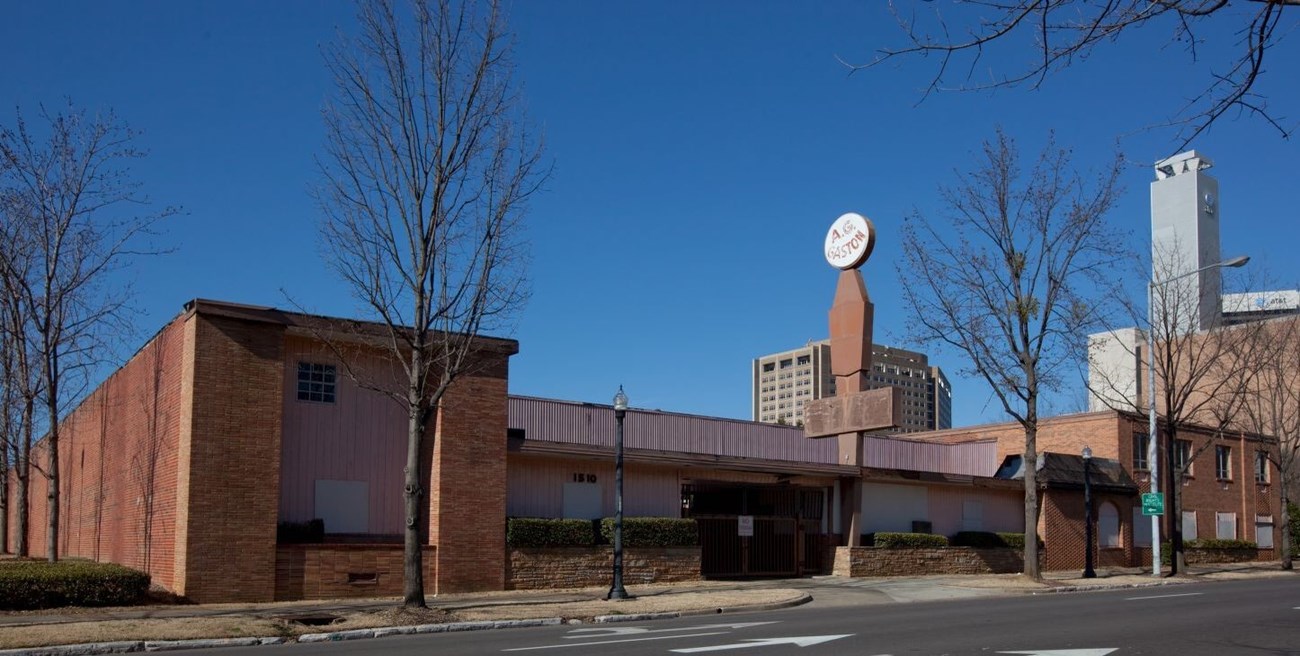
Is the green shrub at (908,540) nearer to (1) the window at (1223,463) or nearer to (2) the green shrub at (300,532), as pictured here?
(2) the green shrub at (300,532)

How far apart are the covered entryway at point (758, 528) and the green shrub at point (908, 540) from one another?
1546 millimetres

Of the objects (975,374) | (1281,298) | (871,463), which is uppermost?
(1281,298)

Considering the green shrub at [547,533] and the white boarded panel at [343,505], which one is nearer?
the white boarded panel at [343,505]

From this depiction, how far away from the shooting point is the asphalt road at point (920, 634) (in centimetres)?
1376

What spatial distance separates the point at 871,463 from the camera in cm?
3784

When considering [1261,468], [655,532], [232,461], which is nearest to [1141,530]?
[1261,468]

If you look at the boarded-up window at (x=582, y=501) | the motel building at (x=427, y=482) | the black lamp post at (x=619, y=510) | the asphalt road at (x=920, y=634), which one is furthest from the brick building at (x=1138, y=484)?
the black lamp post at (x=619, y=510)

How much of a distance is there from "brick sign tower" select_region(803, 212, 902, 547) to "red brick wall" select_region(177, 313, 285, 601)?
15687 millimetres

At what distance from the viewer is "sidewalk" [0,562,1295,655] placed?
52.3 ft

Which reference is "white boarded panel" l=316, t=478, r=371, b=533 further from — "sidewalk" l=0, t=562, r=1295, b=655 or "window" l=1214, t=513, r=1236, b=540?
"window" l=1214, t=513, r=1236, b=540

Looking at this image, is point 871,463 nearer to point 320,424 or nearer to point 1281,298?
point 1281,298

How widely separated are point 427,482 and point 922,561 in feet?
53.7

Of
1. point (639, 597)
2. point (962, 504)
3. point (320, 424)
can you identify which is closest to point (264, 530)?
point (320, 424)

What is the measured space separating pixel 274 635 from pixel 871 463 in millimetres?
24778
